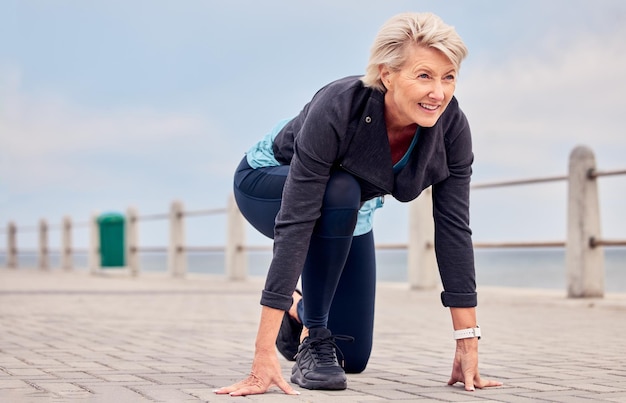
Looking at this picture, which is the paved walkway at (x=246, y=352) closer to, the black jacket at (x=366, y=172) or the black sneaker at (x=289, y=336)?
the black sneaker at (x=289, y=336)

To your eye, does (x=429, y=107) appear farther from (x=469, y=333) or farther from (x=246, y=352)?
(x=246, y=352)

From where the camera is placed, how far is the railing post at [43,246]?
26.0 metres

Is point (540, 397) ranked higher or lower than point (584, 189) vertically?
lower

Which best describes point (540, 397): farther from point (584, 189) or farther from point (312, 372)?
point (584, 189)

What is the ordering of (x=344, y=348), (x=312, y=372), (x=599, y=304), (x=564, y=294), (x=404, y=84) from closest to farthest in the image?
(x=404, y=84) → (x=312, y=372) → (x=344, y=348) → (x=599, y=304) → (x=564, y=294)

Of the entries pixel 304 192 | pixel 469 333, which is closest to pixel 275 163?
pixel 304 192

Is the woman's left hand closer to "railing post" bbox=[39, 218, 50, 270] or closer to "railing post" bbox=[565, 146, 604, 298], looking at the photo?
"railing post" bbox=[565, 146, 604, 298]

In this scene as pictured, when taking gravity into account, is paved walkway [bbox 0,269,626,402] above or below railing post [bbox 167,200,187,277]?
below

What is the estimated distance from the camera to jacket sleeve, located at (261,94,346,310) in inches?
119

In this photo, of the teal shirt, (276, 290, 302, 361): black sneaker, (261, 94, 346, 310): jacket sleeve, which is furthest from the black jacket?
(276, 290, 302, 361): black sneaker

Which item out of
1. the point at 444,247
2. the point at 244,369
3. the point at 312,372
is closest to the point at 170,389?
the point at 312,372

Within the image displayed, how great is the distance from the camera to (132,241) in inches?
788

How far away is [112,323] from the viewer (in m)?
6.43

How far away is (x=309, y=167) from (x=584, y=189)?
19.5ft
